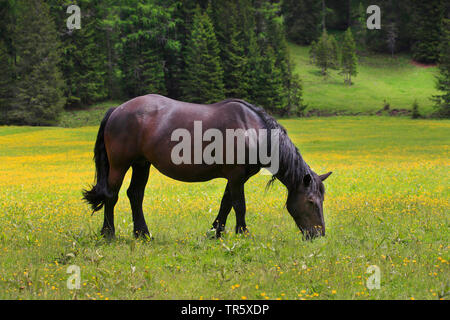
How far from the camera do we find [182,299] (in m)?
5.24

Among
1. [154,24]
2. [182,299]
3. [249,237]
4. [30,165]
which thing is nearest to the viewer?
[182,299]

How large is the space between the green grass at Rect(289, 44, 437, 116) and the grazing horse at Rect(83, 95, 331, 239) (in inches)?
2058

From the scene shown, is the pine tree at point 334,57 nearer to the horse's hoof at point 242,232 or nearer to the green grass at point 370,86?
the green grass at point 370,86

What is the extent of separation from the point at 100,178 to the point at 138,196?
2.82 feet

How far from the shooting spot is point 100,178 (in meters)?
8.59

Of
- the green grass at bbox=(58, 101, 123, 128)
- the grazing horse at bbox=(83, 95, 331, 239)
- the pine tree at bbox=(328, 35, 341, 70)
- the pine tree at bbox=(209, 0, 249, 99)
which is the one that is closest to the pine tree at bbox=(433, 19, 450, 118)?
the pine tree at bbox=(328, 35, 341, 70)

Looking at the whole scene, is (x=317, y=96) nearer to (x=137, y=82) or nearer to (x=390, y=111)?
(x=390, y=111)

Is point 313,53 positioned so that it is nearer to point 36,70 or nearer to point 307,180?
point 36,70

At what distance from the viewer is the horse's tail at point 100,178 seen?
8.33 metres

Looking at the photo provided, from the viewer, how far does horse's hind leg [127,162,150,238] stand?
27.6 feet

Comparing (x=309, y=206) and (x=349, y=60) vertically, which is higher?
(x=349, y=60)

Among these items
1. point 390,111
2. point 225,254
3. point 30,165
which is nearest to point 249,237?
point 225,254

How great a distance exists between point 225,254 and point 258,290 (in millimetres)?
1485

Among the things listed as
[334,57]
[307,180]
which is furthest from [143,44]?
[307,180]
